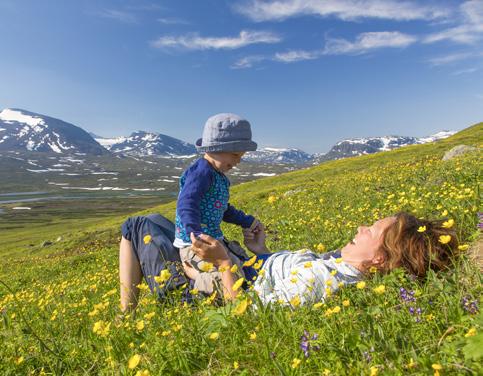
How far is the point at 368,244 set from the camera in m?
4.44

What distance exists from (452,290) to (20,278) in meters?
21.9

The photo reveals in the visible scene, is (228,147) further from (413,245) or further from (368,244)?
(413,245)

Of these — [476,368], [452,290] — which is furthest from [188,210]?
[476,368]

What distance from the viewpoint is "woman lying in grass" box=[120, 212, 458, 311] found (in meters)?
3.85

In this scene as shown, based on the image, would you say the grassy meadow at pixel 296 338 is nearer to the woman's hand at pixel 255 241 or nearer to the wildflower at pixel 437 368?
the wildflower at pixel 437 368

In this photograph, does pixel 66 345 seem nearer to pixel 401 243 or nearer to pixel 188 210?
pixel 188 210

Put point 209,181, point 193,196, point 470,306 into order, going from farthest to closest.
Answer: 1. point 209,181
2. point 193,196
3. point 470,306

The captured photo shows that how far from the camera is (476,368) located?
186 cm

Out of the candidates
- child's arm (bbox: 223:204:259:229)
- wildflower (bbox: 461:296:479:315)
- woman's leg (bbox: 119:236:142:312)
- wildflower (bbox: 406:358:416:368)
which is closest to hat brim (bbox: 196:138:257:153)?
child's arm (bbox: 223:204:259:229)

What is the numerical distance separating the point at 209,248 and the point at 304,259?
55.7 inches

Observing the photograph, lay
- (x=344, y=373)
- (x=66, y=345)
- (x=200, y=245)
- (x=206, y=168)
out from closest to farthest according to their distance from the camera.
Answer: (x=344, y=373), (x=66, y=345), (x=200, y=245), (x=206, y=168)

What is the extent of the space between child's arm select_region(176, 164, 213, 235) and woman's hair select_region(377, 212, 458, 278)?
2194mm

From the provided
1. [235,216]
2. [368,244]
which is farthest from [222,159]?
[368,244]

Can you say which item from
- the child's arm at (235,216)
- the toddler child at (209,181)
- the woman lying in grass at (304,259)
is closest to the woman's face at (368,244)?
the woman lying in grass at (304,259)
